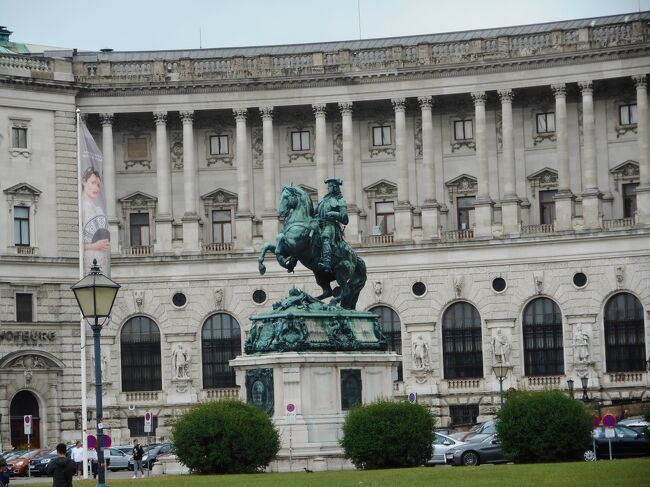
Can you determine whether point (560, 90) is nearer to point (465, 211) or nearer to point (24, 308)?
point (465, 211)

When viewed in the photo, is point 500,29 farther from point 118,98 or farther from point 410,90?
point 118,98

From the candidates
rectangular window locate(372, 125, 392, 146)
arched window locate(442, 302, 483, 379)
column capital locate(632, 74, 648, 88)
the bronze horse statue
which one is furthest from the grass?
rectangular window locate(372, 125, 392, 146)

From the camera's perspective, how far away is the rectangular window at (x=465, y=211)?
11306 cm

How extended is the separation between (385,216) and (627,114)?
1607cm

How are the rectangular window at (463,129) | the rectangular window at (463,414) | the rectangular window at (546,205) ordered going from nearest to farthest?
the rectangular window at (463,414) → the rectangular window at (546,205) → the rectangular window at (463,129)

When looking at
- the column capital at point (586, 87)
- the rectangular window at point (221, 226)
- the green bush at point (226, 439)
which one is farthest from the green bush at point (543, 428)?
the rectangular window at point (221, 226)

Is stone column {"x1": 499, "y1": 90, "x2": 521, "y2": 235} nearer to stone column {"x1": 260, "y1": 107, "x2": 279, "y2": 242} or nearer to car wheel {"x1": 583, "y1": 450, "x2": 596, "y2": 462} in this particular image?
stone column {"x1": 260, "y1": 107, "x2": 279, "y2": 242}

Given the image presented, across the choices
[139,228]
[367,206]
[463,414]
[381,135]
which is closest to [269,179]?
[367,206]

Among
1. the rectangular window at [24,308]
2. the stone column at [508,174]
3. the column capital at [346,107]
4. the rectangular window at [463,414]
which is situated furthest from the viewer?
the column capital at [346,107]

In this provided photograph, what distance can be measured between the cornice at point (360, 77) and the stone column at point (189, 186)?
213 centimetres

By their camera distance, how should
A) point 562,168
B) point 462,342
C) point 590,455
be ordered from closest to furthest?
1. point 590,455
2. point 462,342
3. point 562,168

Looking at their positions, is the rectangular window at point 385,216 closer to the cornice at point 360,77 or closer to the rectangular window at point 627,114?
the cornice at point 360,77

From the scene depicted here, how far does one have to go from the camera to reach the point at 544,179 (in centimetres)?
11219

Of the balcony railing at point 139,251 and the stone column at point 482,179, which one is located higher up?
the stone column at point 482,179
